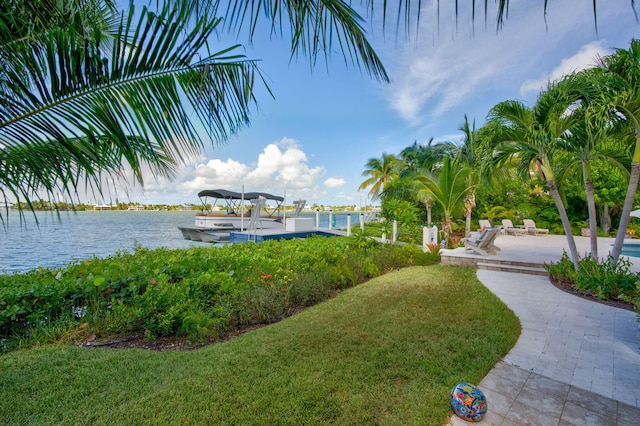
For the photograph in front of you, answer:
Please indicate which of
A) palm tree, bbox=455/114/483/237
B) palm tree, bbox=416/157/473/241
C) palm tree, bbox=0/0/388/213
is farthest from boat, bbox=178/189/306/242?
palm tree, bbox=0/0/388/213

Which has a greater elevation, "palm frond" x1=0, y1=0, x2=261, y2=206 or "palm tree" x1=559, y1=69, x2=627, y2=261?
"palm tree" x1=559, y1=69, x2=627, y2=261

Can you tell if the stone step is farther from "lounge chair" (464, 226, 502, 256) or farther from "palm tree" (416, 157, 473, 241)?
"palm tree" (416, 157, 473, 241)

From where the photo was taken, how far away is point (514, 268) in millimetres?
8195

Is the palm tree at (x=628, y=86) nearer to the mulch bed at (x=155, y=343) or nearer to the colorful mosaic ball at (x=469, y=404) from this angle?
the colorful mosaic ball at (x=469, y=404)

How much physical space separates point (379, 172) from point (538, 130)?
25.3m

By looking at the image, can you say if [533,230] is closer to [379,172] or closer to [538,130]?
[538,130]

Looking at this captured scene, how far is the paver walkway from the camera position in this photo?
2426 millimetres

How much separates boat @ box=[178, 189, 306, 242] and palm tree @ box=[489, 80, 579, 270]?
41.9 feet

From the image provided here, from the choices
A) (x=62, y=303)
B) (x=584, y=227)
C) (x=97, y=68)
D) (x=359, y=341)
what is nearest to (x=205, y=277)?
(x=62, y=303)

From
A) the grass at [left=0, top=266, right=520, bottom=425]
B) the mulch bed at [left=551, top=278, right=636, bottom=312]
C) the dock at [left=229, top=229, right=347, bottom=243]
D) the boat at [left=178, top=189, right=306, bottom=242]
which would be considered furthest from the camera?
the boat at [left=178, top=189, right=306, bottom=242]

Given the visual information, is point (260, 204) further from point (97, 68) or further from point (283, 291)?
point (97, 68)

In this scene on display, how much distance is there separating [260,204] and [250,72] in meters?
14.1

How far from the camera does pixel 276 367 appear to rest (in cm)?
303

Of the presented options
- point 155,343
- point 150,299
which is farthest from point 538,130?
point 155,343
